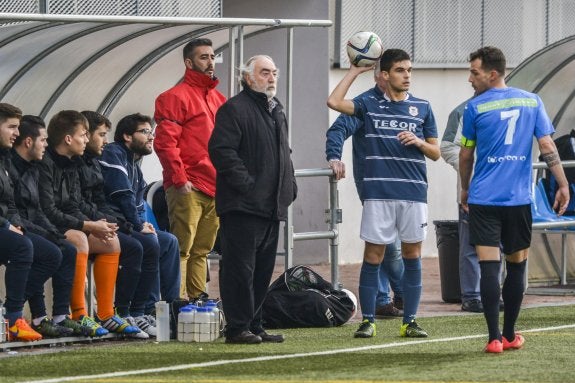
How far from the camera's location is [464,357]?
10.2 m

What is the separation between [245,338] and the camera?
36.6 feet

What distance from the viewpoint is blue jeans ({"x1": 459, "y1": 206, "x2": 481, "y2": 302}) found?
14172 mm

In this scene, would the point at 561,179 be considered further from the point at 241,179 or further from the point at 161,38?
the point at 161,38

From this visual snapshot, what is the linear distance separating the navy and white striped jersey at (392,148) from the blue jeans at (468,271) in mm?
2289

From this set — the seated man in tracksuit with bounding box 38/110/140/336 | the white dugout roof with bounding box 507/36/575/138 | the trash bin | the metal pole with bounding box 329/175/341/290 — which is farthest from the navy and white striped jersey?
the white dugout roof with bounding box 507/36/575/138

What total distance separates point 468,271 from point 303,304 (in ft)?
7.29

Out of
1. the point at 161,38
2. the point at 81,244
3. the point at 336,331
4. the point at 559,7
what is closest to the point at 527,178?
the point at 336,331

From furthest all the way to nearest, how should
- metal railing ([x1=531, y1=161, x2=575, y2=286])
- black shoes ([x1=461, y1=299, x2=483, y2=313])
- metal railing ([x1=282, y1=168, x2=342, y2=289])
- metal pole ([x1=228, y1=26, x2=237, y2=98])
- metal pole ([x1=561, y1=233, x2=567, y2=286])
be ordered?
1. metal pole ([x1=561, y1=233, x2=567, y2=286])
2. metal railing ([x1=531, y1=161, x2=575, y2=286])
3. black shoes ([x1=461, y1=299, x2=483, y2=313])
4. metal railing ([x1=282, y1=168, x2=342, y2=289])
5. metal pole ([x1=228, y1=26, x2=237, y2=98])

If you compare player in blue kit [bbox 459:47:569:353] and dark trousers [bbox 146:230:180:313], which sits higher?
player in blue kit [bbox 459:47:569:353]

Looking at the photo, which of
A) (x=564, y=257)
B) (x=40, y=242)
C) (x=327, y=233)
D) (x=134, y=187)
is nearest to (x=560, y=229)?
(x=564, y=257)

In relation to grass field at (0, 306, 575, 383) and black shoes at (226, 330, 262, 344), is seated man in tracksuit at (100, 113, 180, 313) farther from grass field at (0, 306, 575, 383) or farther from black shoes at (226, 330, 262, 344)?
black shoes at (226, 330, 262, 344)

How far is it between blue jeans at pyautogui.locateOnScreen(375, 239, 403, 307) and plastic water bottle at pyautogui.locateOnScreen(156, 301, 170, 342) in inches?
101

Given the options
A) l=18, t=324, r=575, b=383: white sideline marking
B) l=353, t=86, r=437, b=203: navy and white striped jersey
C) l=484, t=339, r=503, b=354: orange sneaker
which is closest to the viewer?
l=18, t=324, r=575, b=383: white sideline marking

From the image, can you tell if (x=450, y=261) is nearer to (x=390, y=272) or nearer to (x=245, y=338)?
(x=390, y=272)
